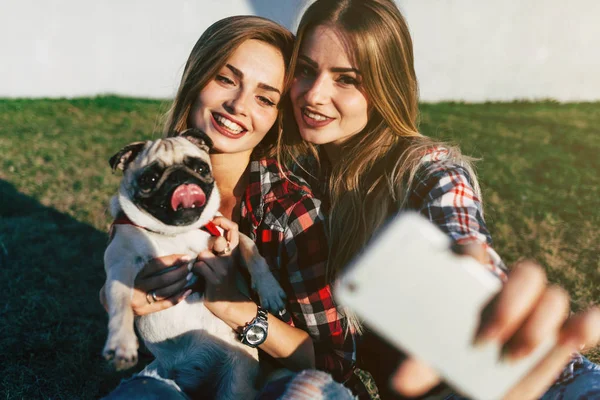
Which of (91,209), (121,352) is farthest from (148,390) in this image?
(91,209)

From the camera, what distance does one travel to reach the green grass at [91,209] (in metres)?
2.79

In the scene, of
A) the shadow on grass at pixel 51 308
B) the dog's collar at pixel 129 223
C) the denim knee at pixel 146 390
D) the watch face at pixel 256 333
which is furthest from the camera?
the shadow on grass at pixel 51 308

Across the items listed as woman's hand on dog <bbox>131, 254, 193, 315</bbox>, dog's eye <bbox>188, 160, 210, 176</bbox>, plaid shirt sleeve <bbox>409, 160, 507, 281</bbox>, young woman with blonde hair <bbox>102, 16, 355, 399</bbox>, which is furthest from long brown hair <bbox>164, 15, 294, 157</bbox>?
plaid shirt sleeve <bbox>409, 160, 507, 281</bbox>

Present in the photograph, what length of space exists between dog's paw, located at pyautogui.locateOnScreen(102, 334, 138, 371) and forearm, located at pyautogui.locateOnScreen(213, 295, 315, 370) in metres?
0.46

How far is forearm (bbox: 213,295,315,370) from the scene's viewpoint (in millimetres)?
1934

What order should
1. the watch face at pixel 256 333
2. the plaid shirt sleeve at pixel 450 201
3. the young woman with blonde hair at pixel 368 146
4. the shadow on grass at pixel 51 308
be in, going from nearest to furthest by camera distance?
the plaid shirt sleeve at pixel 450 201, the young woman with blonde hair at pixel 368 146, the watch face at pixel 256 333, the shadow on grass at pixel 51 308

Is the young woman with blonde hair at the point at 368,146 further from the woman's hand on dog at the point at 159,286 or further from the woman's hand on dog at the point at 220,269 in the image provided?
the woman's hand on dog at the point at 159,286

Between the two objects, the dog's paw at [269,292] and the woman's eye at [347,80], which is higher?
the woman's eye at [347,80]

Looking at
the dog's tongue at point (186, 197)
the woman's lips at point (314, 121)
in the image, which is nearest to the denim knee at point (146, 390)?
the dog's tongue at point (186, 197)

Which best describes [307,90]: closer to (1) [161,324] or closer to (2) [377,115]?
(2) [377,115]

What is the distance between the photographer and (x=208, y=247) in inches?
83.6

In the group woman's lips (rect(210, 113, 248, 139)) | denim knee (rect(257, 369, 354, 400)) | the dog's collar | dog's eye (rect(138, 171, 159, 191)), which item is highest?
woman's lips (rect(210, 113, 248, 139))

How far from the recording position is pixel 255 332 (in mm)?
1915

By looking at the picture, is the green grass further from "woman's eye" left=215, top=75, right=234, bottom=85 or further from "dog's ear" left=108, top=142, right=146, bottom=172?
"woman's eye" left=215, top=75, right=234, bottom=85
